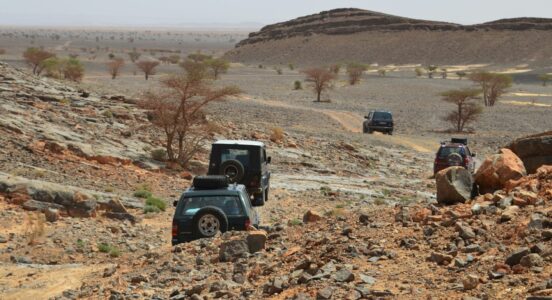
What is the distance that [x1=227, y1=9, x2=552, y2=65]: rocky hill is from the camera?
14925 centimetres

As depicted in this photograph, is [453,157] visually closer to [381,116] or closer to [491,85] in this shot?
[381,116]

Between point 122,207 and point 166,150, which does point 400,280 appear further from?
point 166,150

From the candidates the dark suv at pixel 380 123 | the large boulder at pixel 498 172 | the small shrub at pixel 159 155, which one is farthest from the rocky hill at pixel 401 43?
the large boulder at pixel 498 172

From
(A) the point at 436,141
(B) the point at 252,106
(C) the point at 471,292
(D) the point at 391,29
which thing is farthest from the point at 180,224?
(D) the point at 391,29

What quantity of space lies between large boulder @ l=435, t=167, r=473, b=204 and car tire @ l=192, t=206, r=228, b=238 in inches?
138

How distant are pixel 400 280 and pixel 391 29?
17152cm

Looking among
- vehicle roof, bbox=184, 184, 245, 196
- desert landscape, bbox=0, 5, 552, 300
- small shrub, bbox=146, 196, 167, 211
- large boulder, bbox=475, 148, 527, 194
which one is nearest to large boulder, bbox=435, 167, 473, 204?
desert landscape, bbox=0, 5, 552, 300

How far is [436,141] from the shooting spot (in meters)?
42.9

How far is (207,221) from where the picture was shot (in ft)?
43.5

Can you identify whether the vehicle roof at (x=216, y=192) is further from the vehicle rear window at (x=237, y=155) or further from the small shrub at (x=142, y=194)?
the small shrub at (x=142, y=194)

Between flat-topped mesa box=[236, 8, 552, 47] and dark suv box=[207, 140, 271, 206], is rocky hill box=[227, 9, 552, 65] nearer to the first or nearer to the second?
flat-topped mesa box=[236, 8, 552, 47]

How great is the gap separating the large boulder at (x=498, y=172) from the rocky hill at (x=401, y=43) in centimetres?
13242

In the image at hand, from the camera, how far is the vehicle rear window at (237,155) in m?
20.9

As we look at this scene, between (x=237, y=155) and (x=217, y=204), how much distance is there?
23.7ft
